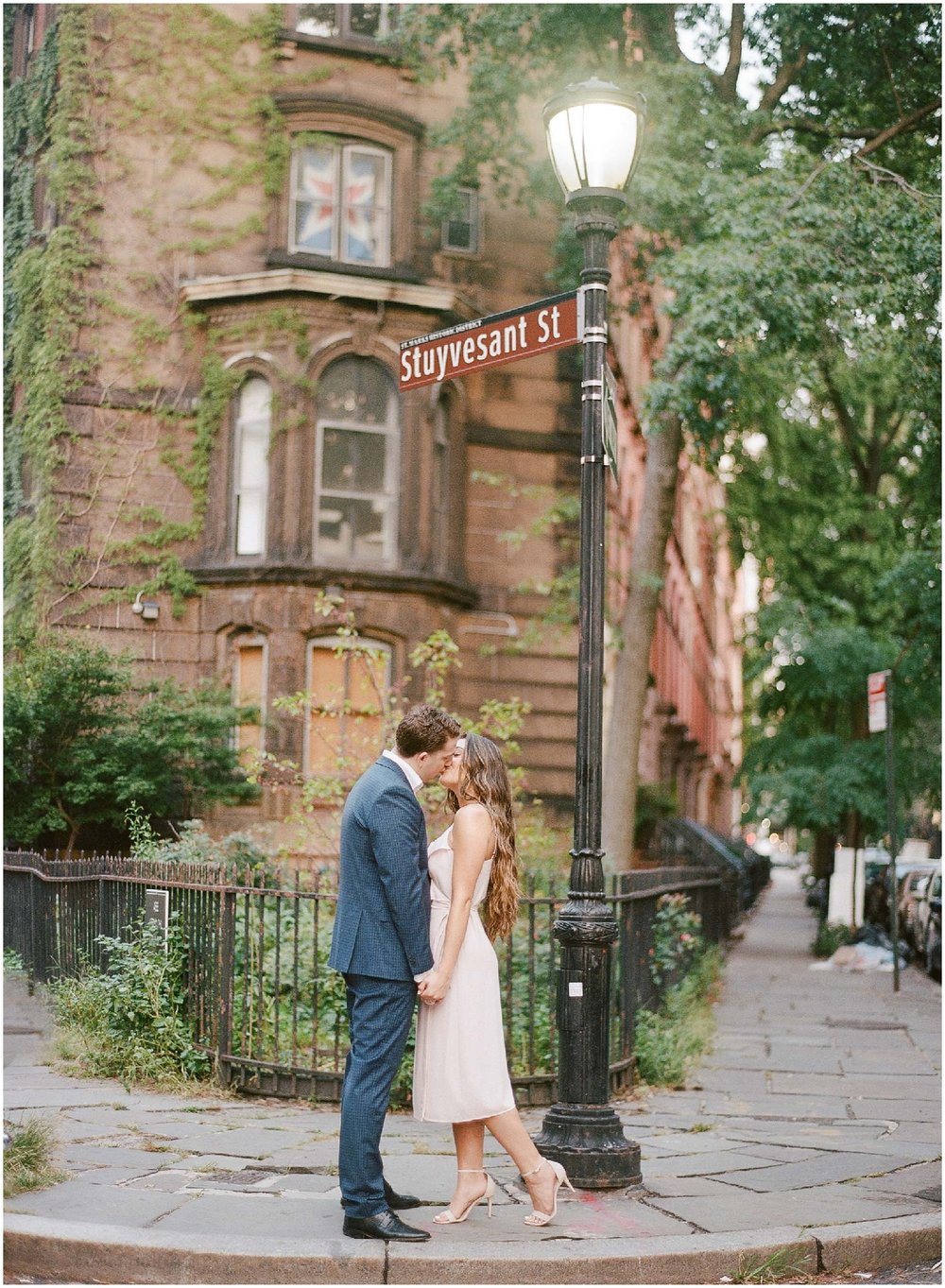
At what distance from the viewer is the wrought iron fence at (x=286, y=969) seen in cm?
851

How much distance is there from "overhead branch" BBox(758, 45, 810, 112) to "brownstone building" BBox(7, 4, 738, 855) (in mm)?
2860

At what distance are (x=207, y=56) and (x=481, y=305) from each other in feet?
14.8

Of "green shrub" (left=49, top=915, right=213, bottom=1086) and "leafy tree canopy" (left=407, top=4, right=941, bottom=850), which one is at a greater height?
"leafy tree canopy" (left=407, top=4, right=941, bottom=850)

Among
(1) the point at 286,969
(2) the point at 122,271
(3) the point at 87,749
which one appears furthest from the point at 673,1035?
(2) the point at 122,271

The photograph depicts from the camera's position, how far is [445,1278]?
17.6 ft

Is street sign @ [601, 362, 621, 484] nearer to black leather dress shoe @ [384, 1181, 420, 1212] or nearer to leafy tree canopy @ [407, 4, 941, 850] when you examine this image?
black leather dress shoe @ [384, 1181, 420, 1212]

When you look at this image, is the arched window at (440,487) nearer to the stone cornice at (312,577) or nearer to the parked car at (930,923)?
the stone cornice at (312,577)

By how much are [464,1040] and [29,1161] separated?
195cm

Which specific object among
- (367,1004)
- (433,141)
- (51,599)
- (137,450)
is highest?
(433,141)

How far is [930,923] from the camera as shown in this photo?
59.3 feet

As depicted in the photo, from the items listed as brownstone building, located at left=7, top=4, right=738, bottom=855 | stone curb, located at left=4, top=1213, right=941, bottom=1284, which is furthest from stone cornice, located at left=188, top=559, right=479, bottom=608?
stone curb, located at left=4, top=1213, right=941, bottom=1284

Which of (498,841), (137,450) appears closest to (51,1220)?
(498,841)

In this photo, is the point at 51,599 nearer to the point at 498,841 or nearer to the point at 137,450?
the point at 137,450

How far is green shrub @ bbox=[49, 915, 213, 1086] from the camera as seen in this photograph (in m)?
8.67
